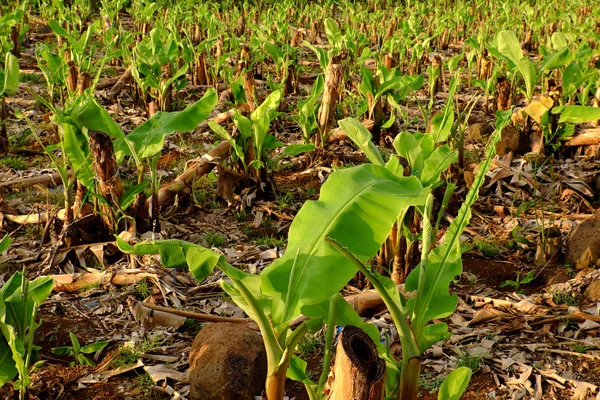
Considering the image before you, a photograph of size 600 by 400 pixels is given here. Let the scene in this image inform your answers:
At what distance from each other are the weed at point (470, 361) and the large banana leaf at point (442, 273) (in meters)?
0.54

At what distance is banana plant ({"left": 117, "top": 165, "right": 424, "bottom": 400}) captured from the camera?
6.10 ft

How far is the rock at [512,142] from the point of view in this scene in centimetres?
507

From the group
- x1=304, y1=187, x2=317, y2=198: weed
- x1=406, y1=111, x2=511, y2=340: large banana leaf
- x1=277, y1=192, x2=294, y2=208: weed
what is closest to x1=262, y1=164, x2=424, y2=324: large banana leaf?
→ x1=406, y1=111, x2=511, y2=340: large banana leaf

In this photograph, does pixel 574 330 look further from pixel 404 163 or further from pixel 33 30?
pixel 33 30

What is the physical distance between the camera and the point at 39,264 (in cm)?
359

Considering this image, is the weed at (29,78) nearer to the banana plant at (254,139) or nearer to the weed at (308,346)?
the banana plant at (254,139)

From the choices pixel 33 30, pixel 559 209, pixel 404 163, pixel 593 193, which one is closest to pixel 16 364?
pixel 404 163

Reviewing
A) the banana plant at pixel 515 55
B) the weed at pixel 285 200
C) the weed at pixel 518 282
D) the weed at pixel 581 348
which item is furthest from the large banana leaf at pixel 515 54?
the weed at pixel 581 348

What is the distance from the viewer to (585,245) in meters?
3.53

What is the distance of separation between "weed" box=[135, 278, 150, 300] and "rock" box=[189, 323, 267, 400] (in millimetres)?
758

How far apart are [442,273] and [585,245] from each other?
64.2 inches

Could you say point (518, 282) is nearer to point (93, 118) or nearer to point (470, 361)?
point (470, 361)

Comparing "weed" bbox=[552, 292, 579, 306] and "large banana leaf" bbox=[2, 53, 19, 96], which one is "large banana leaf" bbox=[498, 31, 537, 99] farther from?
"large banana leaf" bbox=[2, 53, 19, 96]

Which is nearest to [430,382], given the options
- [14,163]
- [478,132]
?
[478,132]
